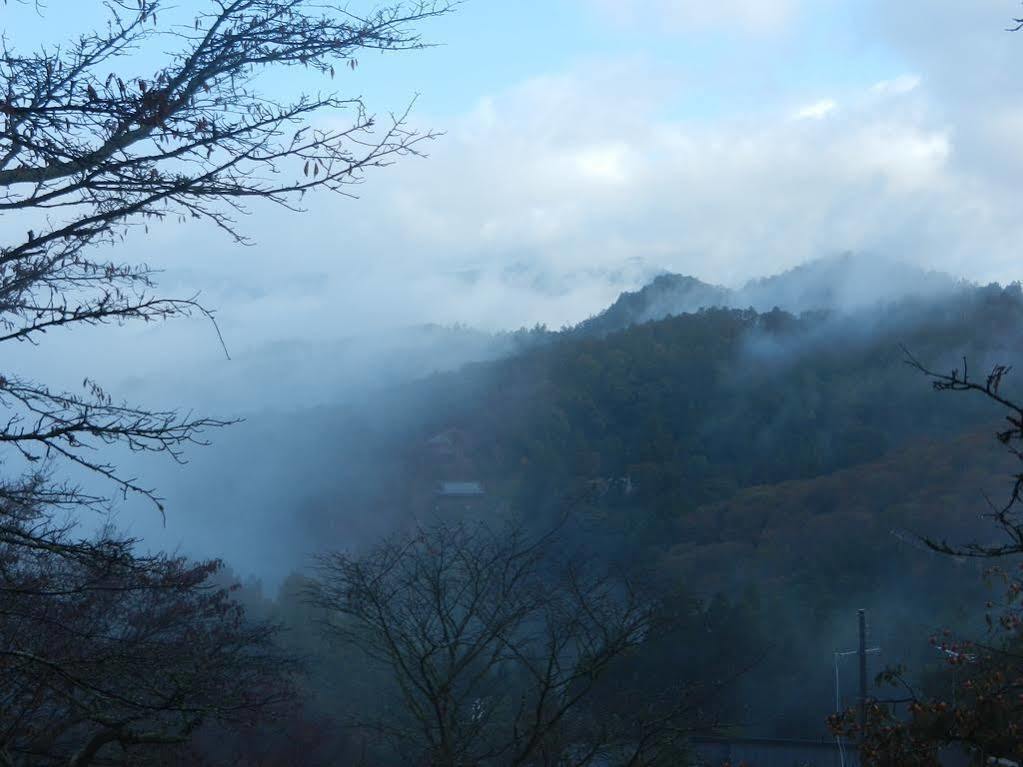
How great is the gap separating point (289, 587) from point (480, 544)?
10444 millimetres

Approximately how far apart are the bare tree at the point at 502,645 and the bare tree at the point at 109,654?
1131 mm

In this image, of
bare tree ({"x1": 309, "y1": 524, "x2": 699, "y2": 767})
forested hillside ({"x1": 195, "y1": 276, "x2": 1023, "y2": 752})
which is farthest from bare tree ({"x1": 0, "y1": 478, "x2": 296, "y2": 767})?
forested hillside ({"x1": 195, "y1": 276, "x2": 1023, "y2": 752})

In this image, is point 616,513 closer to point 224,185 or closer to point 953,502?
point 953,502

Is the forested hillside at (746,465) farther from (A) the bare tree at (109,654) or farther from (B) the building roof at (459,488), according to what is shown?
(A) the bare tree at (109,654)

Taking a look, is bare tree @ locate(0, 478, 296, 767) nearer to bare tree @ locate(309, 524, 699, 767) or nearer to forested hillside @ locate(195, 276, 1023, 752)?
bare tree @ locate(309, 524, 699, 767)

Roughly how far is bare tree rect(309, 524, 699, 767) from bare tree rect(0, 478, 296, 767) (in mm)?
1131

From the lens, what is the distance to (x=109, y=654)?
4863 millimetres

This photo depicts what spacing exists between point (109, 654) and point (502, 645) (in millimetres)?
3413

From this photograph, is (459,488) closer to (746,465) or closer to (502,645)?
(746,465)

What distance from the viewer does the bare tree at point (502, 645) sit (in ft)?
22.0

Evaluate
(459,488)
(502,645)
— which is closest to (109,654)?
(502,645)

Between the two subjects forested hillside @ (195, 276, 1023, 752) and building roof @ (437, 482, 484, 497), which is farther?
building roof @ (437, 482, 484, 497)

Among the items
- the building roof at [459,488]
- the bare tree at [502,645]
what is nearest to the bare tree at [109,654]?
the bare tree at [502,645]

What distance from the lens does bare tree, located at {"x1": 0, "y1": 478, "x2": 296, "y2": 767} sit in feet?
13.4
